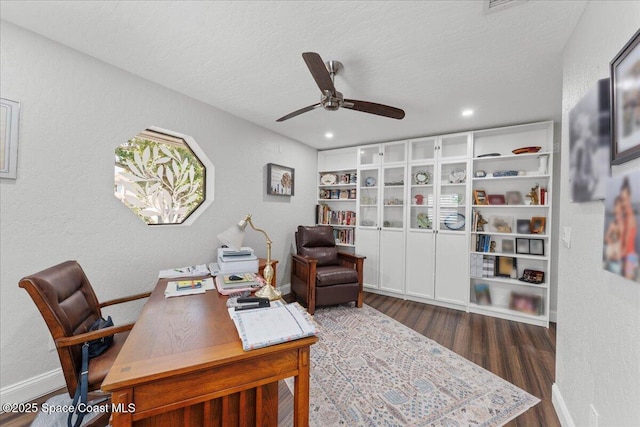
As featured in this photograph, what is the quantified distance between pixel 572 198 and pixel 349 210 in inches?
126

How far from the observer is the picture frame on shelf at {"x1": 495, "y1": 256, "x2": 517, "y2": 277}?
3.22 metres

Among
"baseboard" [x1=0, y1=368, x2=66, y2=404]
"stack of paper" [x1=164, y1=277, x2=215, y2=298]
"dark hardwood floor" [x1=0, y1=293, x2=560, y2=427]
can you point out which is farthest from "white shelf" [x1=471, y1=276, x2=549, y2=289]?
"baseboard" [x1=0, y1=368, x2=66, y2=404]

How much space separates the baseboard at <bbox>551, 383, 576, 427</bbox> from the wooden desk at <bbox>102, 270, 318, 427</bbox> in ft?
5.16

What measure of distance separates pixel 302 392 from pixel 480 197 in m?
3.28

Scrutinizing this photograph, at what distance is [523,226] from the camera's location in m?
3.16

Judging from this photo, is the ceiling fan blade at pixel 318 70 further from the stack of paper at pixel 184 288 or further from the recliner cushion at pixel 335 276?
the recliner cushion at pixel 335 276

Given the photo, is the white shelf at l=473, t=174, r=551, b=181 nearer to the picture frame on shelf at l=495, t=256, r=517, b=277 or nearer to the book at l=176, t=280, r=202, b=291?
the picture frame on shelf at l=495, t=256, r=517, b=277

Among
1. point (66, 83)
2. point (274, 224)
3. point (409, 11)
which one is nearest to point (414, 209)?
point (274, 224)

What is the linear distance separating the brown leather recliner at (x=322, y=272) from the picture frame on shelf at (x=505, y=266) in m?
1.70

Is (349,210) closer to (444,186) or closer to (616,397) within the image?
(444,186)

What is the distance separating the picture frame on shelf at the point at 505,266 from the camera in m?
3.22

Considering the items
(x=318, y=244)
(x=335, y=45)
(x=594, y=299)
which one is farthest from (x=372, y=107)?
(x=318, y=244)

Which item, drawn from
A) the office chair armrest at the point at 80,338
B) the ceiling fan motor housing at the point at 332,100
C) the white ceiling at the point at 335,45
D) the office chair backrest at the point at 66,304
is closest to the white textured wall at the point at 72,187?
the white ceiling at the point at 335,45

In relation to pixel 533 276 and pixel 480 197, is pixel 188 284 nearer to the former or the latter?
pixel 480 197
